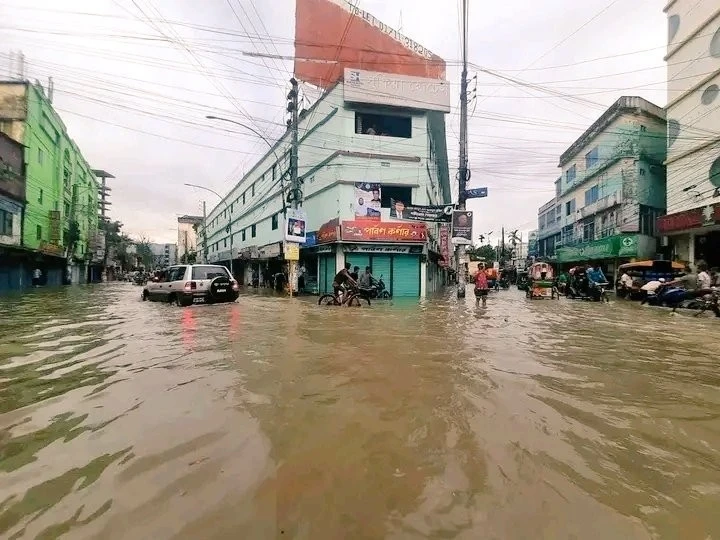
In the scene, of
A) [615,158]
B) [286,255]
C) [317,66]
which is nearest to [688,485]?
[286,255]

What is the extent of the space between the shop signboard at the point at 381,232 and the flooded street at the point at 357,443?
15849mm

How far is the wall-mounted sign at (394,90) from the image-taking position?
2294cm

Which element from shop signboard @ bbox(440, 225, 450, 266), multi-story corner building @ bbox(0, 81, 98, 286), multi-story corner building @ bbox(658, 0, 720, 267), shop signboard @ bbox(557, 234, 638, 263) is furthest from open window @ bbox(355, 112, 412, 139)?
multi-story corner building @ bbox(0, 81, 98, 286)

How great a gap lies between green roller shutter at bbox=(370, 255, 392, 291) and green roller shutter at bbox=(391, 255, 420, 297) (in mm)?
332

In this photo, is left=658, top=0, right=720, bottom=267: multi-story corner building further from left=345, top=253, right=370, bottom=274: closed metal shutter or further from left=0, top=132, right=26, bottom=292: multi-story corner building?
left=0, top=132, right=26, bottom=292: multi-story corner building

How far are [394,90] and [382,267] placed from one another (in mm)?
9524

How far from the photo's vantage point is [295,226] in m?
21.0

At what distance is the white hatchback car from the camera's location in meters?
14.7

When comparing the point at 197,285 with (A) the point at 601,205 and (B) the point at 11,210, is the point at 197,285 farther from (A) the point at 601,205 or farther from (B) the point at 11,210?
(A) the point at 601,205

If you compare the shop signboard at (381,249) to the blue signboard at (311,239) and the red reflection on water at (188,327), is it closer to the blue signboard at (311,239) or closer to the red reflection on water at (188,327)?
the blue signboard at (311,239)

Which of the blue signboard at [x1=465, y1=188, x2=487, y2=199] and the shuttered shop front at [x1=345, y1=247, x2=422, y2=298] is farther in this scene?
the shuttered shop front at [x1=345, y1=247, x2=422, y2=298]

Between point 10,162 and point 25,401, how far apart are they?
1217 inches

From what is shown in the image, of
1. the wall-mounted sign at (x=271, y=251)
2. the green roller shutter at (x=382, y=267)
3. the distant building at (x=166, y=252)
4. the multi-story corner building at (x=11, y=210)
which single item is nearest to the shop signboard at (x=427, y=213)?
the green roller shutter at (x=382, y=267)

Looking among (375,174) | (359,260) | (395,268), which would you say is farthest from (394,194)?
(359,260)
